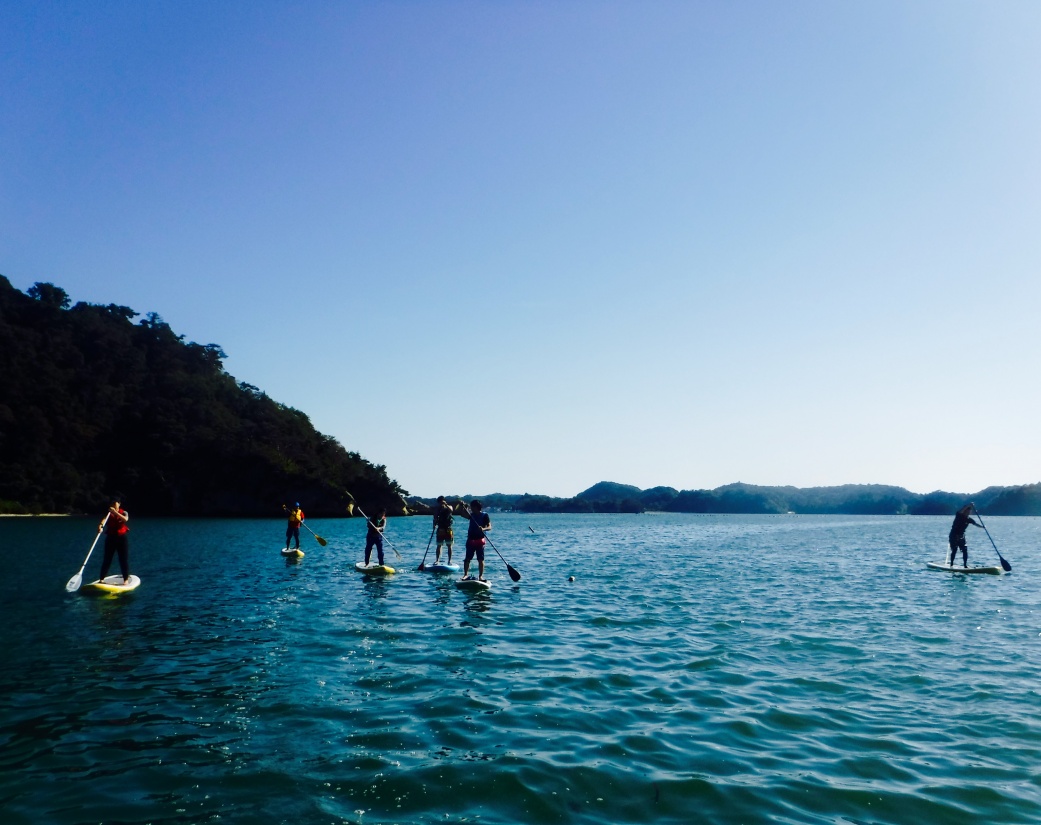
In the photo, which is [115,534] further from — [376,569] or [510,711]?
[510,711]

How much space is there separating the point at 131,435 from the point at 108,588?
391ft

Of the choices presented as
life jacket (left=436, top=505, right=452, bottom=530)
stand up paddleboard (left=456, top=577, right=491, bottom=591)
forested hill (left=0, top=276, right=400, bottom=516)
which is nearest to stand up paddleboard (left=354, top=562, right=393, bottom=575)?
life jacket (left=436, top=505, right=452, bottom=530)

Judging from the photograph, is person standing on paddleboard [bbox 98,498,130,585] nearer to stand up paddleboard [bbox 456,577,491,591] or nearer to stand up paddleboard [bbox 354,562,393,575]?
stand up paddleboard [bbox 354,562,393,575]

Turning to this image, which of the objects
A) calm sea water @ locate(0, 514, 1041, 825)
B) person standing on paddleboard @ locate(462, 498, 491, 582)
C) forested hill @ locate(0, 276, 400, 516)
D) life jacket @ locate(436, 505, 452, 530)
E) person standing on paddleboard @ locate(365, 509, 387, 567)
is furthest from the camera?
forested hill @ locate(0, 276, 400, 516)

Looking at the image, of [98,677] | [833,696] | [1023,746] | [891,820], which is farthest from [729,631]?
[98,677]

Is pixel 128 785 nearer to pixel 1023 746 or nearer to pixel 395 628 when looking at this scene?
pixel 395 628

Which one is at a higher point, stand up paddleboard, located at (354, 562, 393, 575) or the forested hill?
the forested hill

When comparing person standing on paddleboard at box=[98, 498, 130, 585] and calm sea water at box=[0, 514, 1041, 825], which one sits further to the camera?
person standing on paddleboard at box=[98, 498, 130, 585]

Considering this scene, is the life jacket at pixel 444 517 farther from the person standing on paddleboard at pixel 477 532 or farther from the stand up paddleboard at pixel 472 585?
the stand up paddleboard at pixel 472 585

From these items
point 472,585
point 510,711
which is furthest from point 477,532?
point 510,711

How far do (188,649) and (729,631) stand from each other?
10851mm

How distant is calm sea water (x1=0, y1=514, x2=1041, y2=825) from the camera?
6180mm

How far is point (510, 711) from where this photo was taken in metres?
8.89

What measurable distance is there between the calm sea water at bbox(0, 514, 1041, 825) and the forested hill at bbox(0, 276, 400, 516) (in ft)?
342
